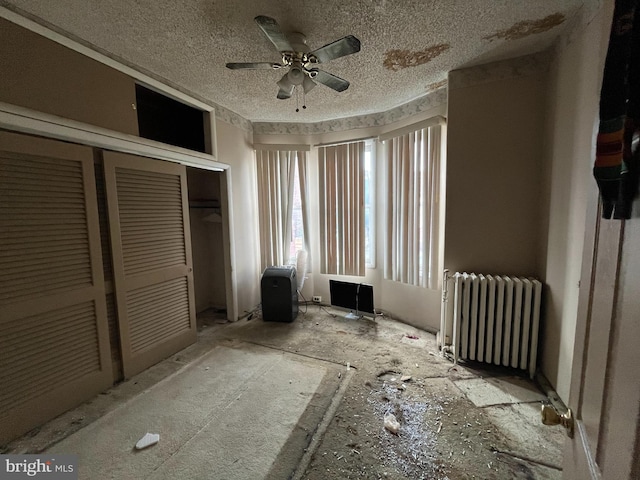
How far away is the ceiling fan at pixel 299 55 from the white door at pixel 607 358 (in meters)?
1.46

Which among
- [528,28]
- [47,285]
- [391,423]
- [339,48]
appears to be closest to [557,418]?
[391,423]

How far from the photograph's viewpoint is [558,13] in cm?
159

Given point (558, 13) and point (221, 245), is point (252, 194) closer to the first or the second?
point (221, 245)

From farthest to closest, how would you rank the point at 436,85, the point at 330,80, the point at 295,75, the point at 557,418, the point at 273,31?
the point at 436,85, the point at 330,80, the point at 295,75, the point at 273,31, the point at 557,418

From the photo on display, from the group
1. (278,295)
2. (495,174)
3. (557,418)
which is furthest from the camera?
(278,295)

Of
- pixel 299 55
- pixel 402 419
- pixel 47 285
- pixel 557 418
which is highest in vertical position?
pixel 299 55

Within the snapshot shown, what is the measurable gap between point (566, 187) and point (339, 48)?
1.75 metres

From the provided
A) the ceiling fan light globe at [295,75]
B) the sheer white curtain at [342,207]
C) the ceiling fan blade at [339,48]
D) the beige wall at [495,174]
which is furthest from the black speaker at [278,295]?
the ceiling fan blade at [339,48]

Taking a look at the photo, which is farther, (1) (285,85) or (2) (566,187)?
(1) (285,85)

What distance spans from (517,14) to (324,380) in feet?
9.31

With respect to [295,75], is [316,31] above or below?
above

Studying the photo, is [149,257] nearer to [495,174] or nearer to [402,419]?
[402,419]

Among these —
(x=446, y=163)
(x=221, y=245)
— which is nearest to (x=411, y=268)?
(x=446, y=163)

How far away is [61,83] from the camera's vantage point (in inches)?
67.1
